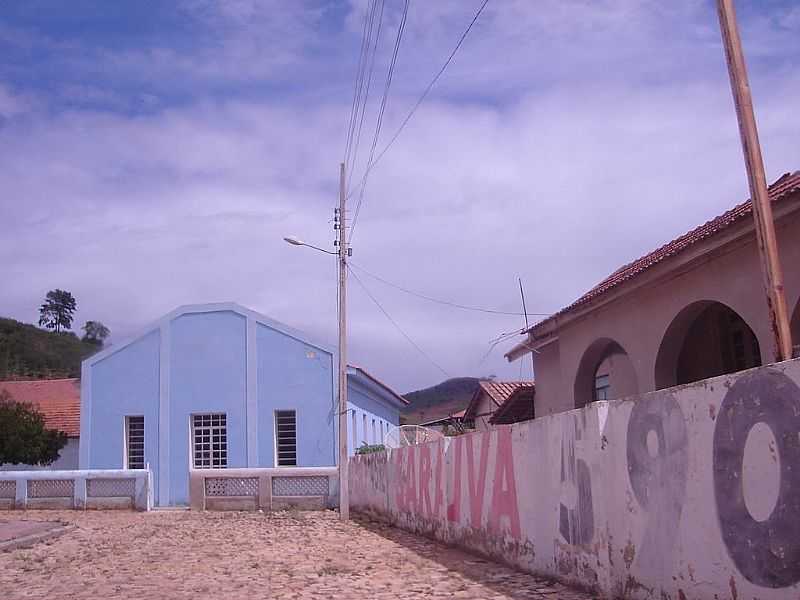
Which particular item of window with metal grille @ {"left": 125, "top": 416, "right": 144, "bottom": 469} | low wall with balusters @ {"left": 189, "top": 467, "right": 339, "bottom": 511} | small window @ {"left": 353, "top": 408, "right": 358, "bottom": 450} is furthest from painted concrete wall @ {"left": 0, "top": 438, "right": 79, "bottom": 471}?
small window @ {"left": 353, "top": 408, "right": 358, "bottom": 450}

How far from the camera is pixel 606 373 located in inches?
688

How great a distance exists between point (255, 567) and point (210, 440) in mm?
17745

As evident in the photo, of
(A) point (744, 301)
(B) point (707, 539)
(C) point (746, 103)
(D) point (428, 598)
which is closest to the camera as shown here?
(B) point (707, 539)

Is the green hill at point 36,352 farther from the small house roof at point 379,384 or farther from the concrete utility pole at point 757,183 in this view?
the concrete utility pole at point 757,183

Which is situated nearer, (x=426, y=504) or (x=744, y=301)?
(x=744, y=301)

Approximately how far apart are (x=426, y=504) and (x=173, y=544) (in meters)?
4.09

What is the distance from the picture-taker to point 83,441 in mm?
28188

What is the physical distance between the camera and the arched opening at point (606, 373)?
1642cm

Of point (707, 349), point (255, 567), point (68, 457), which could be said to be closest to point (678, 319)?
point (707, 349)

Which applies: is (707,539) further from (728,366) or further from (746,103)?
(728,366)

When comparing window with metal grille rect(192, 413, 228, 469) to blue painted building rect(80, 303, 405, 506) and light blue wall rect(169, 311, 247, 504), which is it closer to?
blue painted building rect(80, 303, 405, 506)

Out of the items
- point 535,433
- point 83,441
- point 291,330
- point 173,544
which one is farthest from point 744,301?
point 83,441

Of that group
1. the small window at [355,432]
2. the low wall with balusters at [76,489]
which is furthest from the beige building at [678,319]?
the low wall with balusters at [76,489]

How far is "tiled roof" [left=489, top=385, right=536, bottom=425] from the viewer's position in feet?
77.4
